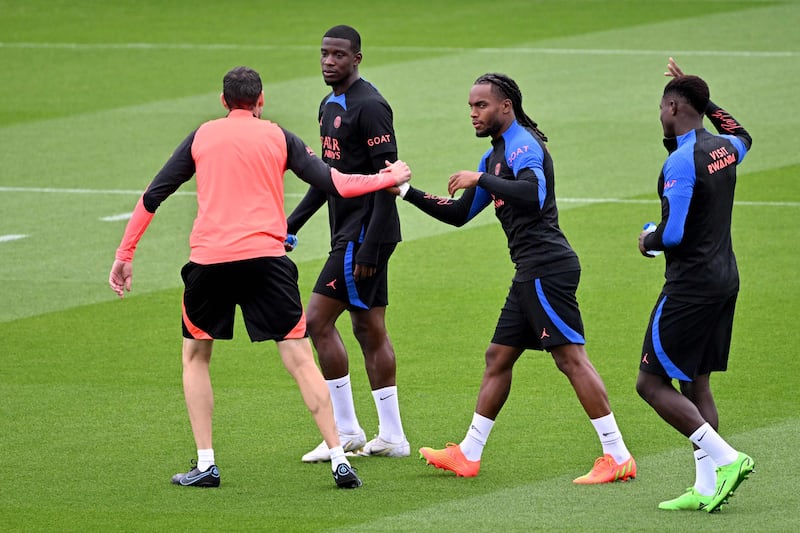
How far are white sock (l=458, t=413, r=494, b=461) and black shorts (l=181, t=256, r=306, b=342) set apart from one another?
3.64ft

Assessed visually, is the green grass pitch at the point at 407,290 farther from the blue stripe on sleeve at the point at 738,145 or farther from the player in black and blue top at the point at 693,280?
the blue stripe on sleeve at the point at 738,145

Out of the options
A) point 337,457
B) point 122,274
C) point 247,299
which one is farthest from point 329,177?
point 337,457

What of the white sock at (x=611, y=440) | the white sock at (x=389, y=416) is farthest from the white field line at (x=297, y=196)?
the white sock at (x=611, y=440)

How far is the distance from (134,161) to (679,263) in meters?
13.0

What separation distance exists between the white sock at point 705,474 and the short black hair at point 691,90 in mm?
1765

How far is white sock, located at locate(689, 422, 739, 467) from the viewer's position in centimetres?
779

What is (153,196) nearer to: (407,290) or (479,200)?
(479,200)

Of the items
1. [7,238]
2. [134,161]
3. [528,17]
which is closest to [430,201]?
[7,238]

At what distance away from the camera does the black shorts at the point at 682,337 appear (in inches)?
314

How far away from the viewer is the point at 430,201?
885cm

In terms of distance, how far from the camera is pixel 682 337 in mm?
7965

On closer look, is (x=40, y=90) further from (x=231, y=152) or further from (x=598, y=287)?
(x=231, y=152)

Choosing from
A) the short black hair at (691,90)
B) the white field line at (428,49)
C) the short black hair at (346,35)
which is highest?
the white field line at (428,49)

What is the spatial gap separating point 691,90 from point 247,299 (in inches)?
101
